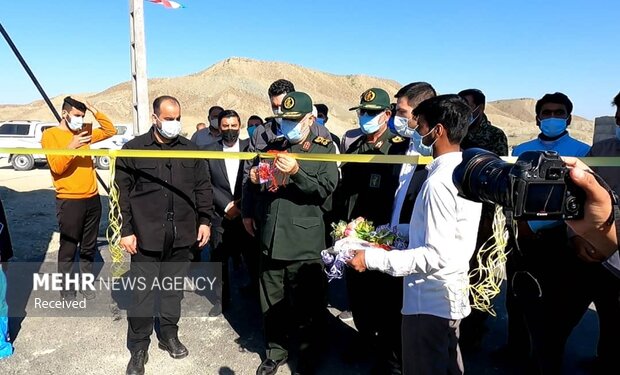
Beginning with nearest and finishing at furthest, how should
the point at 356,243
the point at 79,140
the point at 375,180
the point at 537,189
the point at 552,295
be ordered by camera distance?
1. the point at 537,189
2. the point at 356,243
3. the point at 552,295
4. the point at 375,180
5. the point at 79,140

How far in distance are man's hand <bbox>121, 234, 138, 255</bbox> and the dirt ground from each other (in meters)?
0.95

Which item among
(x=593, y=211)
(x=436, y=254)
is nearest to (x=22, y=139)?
(x=436, y=254)

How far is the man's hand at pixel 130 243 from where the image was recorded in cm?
328

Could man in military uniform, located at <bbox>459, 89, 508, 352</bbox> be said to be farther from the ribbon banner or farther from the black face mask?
the black face mask

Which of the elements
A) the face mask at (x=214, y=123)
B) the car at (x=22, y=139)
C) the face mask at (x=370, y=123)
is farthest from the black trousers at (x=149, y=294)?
the car at (x=22, y=139)

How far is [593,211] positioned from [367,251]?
1.07 m

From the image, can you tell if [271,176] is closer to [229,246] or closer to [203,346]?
[203,346]

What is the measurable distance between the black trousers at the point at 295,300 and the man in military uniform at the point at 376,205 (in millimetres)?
378

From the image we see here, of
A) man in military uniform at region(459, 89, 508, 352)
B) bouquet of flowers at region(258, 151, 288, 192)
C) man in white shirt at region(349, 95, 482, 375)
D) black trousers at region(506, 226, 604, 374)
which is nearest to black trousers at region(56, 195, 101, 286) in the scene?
bouquet of flowers at region(258, 151, 288, 192)

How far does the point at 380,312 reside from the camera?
10.6 ft

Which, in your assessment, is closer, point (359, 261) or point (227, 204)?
point (359, 261)

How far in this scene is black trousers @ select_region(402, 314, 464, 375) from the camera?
7.01ft

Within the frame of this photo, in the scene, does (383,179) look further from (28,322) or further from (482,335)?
(28,322)

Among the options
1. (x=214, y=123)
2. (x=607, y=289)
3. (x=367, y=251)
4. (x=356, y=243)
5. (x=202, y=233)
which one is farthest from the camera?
(x=214, y=123)
